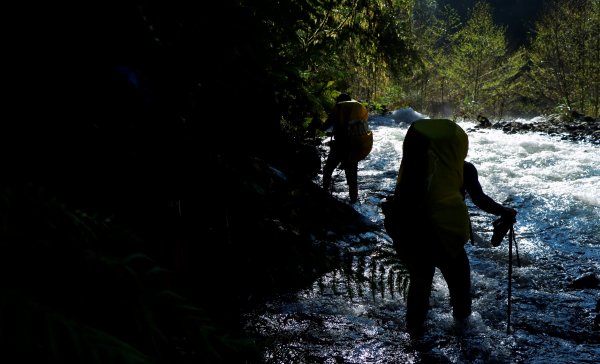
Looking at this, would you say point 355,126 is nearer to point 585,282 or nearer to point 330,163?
point 330,163

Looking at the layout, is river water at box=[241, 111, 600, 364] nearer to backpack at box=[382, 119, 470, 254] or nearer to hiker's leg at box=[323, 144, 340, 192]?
backpack at box=[382, 119, 470, 254]

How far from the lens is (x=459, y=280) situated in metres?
3.86

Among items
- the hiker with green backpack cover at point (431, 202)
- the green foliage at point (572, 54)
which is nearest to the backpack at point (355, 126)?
the hiker with green backpack cover at point (431, 202)

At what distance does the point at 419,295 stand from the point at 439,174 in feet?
3.23

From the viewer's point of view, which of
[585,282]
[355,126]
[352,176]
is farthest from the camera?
[352,176]

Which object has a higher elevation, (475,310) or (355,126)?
(355,126)

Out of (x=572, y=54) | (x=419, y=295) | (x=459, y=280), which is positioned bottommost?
(x=419, y=295)

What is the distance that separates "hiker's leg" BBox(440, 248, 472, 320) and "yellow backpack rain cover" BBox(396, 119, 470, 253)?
0.70 feet

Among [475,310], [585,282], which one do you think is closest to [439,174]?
[475,310]

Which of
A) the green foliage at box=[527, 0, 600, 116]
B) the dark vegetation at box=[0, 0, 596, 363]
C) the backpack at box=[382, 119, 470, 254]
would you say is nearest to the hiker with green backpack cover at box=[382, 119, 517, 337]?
the backpack at box=[382, 119, 470, 254]

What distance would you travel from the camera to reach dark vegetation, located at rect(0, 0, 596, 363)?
0.56m

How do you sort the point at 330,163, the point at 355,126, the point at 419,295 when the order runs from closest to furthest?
1. the point at 419,295
2. the point at 355,126
3. the point at 330,163

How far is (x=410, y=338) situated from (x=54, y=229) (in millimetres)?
3772

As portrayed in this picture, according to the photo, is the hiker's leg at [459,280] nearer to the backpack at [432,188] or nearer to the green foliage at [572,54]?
the backpack at [432,188]
